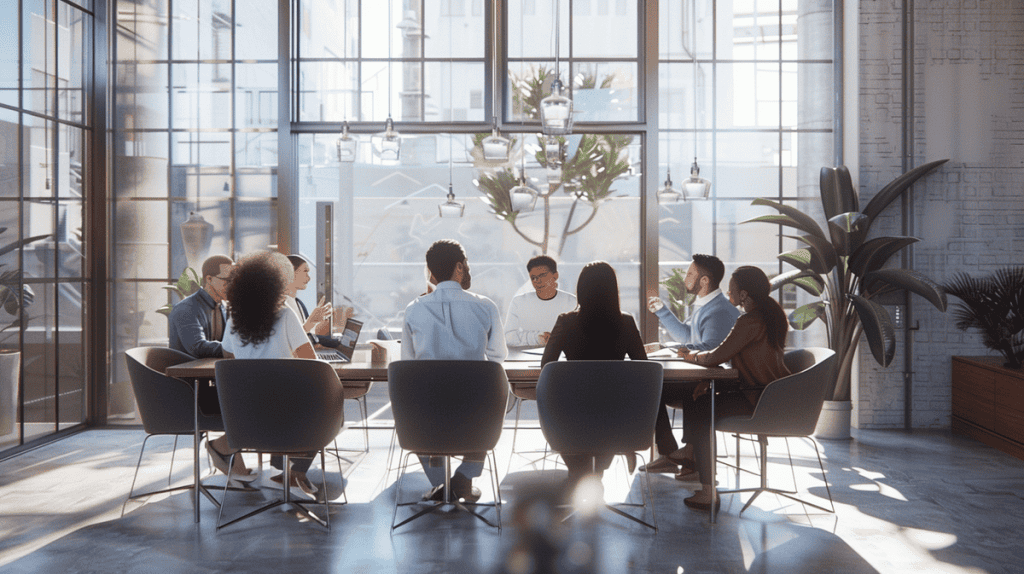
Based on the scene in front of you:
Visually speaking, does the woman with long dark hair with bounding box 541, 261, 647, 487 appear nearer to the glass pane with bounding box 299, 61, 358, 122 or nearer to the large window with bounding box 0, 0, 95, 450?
the glass pane with bounding box 299, 61, 358, 122

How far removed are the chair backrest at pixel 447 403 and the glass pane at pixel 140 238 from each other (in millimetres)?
3569

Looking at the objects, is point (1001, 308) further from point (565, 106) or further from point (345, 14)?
point (345, 14)

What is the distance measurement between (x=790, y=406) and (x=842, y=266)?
2268 millimetres

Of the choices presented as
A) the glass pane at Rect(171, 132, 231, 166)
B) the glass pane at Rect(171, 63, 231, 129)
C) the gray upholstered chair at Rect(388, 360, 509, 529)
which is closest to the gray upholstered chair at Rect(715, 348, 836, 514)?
the gray upholstered chair at Rect(388, 360, 509, 529)

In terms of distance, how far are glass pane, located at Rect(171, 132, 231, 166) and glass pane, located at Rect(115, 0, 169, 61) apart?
2.29ft

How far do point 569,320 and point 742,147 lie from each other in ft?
10.7

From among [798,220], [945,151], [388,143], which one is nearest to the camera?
[388,143]

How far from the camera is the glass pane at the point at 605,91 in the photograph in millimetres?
5766

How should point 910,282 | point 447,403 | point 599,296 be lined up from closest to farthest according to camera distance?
point 447,403, point 599,296, point 910,282

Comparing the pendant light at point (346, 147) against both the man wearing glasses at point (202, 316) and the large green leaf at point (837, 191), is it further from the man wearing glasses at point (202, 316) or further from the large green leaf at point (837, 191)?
the large green leaf at point (837, 191)

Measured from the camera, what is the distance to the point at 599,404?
126 inches

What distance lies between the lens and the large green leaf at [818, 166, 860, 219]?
5504mm

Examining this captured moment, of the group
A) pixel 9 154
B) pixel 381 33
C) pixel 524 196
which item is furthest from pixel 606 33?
pixel 9 154

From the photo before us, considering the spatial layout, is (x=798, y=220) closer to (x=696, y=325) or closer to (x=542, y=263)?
(x=696, y=325)
